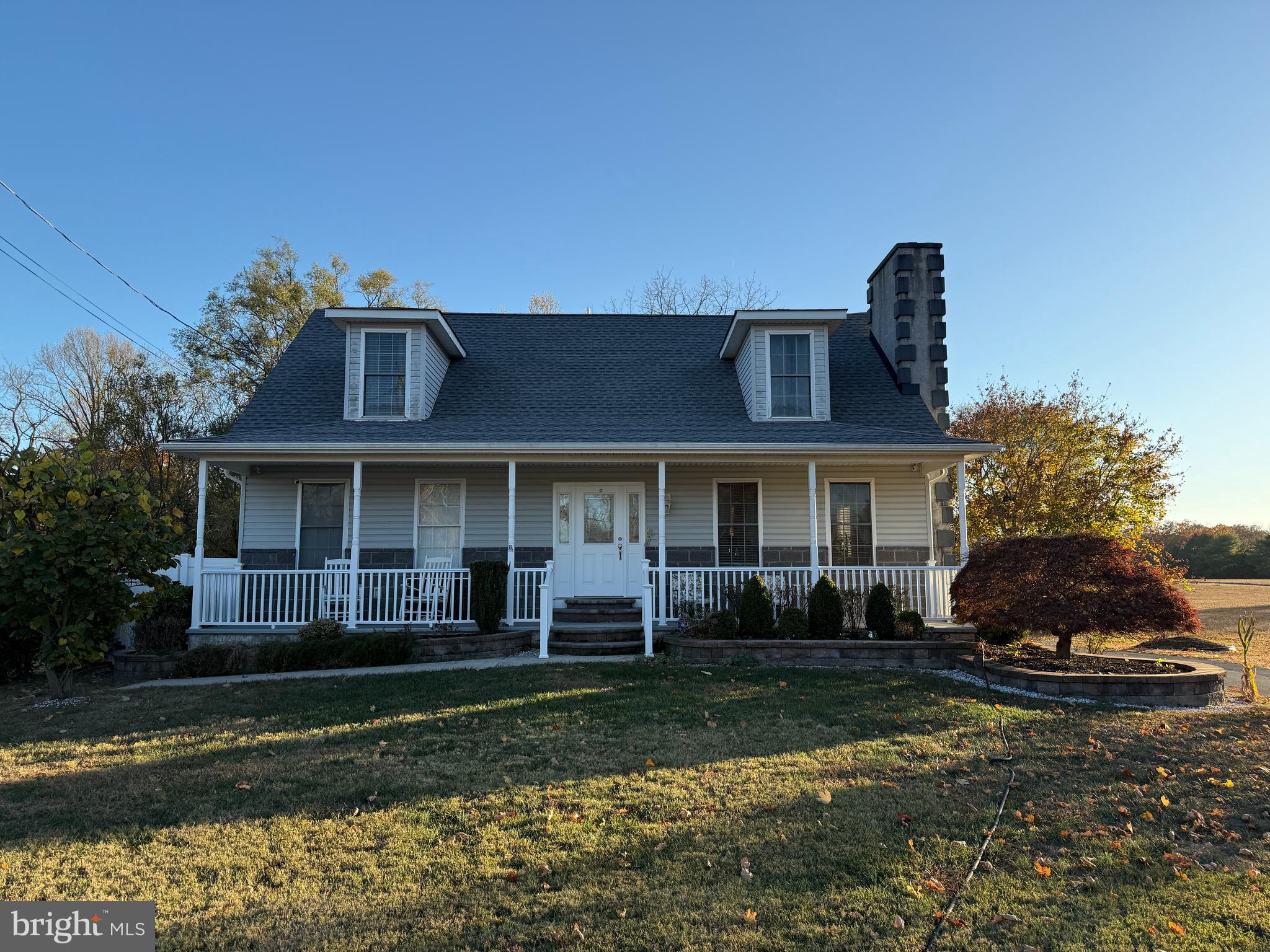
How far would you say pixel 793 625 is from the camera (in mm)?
9961

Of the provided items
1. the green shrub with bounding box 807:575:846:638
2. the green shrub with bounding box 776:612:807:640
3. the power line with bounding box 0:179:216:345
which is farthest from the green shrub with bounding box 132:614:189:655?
the green shrub with bounding box 807:575:846:638

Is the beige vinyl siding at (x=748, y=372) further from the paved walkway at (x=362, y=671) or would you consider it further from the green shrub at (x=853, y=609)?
the paved walkway at (x=362, y=671)

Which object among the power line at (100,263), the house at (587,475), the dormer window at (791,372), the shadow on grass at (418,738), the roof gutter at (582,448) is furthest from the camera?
the dormer window at (791,372)

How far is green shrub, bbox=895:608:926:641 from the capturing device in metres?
10.0

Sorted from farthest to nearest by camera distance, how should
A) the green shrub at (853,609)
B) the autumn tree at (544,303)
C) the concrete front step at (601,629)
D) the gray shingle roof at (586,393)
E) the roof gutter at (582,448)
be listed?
the autumn tree at (544,303) → the gray shingle roof at (586,393) → the roof gutter at (582,448) → the green shrub at (853,609) → the concrete front step at (601,629)

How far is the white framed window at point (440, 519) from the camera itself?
12.5 m

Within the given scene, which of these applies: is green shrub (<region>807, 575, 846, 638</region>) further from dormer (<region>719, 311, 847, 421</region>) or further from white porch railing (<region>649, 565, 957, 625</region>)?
dormer (<region>719, 311, 847, 421</region>)

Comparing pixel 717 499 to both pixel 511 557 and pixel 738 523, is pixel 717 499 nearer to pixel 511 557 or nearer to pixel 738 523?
pixel 738 523

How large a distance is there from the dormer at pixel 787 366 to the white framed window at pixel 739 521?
4.37 ft

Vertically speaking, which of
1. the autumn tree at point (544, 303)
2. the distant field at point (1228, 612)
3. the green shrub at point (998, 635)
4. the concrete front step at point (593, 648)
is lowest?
the distant field at point (1228, 612)

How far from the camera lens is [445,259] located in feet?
78.2

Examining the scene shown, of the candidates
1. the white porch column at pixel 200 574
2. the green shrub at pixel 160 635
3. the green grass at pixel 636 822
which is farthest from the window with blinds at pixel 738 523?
the green shrub at pixel 160 635

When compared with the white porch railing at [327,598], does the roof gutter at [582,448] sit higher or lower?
higher

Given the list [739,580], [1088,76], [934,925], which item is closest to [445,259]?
[739,580]
